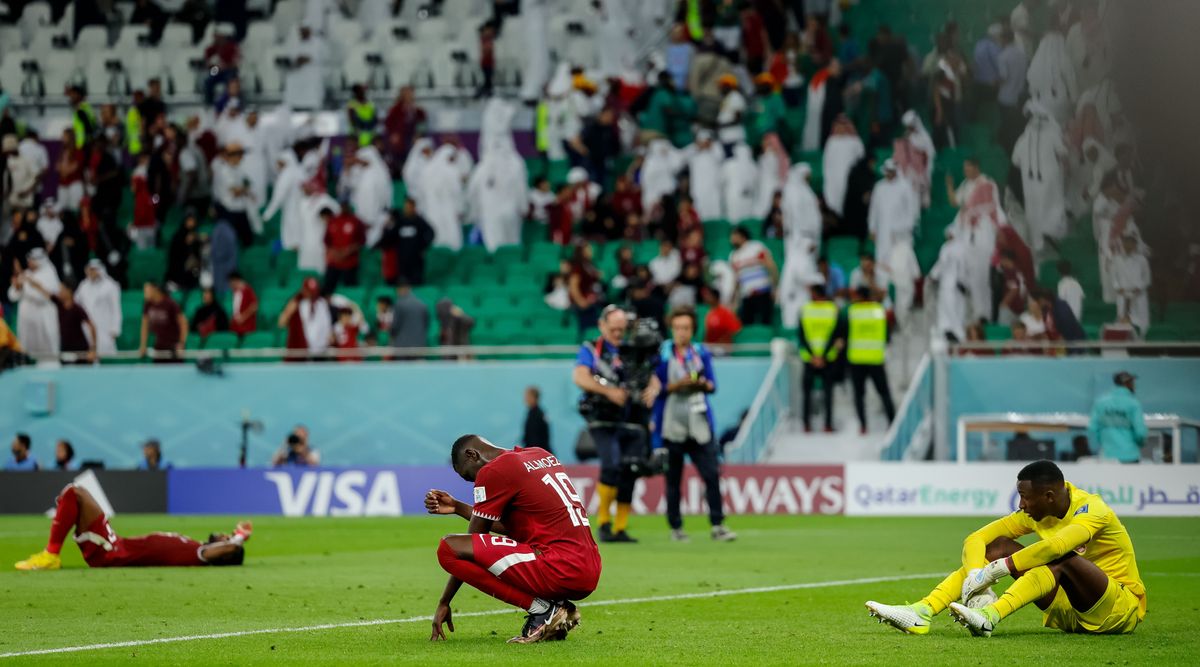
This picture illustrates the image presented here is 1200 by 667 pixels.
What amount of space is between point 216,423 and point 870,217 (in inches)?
446

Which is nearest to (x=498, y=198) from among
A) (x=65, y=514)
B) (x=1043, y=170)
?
(x=65, y=514)

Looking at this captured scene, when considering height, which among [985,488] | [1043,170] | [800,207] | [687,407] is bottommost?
[985,488]

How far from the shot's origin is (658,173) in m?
31.8

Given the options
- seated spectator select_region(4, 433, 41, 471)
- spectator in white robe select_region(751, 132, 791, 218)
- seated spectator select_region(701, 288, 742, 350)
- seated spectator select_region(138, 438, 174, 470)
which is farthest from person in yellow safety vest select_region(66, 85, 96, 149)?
seated spectator select_region(701, 288, 742, 350)

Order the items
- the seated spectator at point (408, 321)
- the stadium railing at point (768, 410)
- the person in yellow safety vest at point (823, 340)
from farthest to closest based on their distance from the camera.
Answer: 1. the seated spectator at point (408, 321)
2. the stadium railing at point (768, 410)
3. the person in yellow safety vest at point (823, 340)

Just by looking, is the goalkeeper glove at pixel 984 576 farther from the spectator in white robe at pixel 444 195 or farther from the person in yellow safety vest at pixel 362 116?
the person in yellow safety vest at pixel 362 116

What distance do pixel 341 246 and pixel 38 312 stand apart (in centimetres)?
529

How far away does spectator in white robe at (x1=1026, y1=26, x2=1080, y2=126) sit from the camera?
40.8 feet

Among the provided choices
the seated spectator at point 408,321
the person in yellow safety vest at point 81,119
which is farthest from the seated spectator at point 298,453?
the person in yellow safety vest at point 81,119

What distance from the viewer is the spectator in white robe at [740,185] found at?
3145cm

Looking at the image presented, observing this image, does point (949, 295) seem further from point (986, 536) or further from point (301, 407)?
point (986, 536)

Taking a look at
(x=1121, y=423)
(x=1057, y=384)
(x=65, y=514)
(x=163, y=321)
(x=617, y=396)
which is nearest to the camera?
(x=65, y=514)

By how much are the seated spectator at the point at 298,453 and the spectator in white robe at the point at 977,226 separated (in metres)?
10.5

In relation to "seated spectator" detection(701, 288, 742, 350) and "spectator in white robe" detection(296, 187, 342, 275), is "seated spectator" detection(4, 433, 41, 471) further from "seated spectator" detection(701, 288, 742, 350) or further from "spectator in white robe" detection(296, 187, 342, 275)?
"seated spectator" detection(701, 288, 742, 350)
